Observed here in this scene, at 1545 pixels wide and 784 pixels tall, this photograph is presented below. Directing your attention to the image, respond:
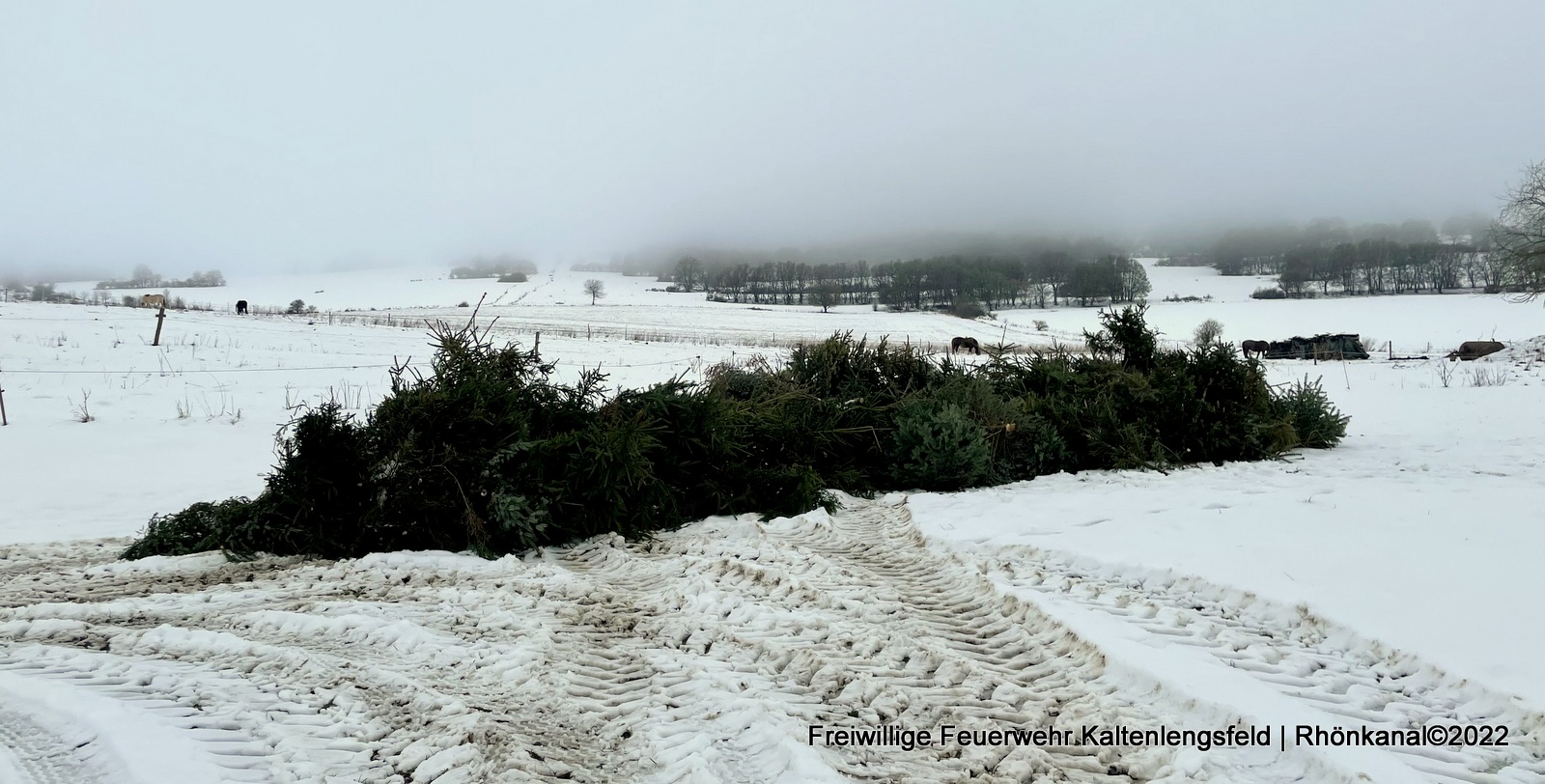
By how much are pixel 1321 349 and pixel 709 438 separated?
1319 inches

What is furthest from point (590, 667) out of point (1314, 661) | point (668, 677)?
point (1314, 661)

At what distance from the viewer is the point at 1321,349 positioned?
32.3 meters

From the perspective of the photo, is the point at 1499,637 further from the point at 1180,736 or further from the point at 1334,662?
the point at 1180,736

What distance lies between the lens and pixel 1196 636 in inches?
159

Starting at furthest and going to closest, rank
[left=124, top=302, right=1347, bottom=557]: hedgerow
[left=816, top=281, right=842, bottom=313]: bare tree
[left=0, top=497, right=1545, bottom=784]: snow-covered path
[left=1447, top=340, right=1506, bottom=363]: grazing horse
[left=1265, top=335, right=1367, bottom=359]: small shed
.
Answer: [left=816, top=281, right=842, bottom=313]: bare tree < [left=1265, top=335, right=1367, bottom=359]: small shed < [left=1447, top=340, right=1506, bottom=363]: grazing horse < [left=124, top=302, right=1347, bottom=557]: hedgerow < [left=0, top=497, right=1545, bottom=784]: snow-covered path

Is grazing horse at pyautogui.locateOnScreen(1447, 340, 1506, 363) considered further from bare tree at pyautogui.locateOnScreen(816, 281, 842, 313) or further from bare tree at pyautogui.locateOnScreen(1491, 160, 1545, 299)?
bare tree at pyautogui.locateOnScreen(816, 281, 842, 313)

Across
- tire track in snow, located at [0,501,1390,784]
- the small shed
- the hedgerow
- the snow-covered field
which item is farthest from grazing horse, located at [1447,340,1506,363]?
tire track in snow, located at [0,501,1390,784]

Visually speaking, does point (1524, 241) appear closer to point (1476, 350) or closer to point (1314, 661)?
point (1476, 350)

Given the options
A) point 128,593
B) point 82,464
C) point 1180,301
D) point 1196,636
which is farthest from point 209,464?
point 1180,301

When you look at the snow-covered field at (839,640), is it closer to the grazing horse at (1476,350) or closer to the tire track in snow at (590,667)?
the tire track in snow at (590,667)

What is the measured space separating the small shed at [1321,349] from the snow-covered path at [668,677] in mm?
32731

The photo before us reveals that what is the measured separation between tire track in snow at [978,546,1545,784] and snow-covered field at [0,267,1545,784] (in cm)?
2

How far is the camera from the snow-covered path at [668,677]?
284 centimetres

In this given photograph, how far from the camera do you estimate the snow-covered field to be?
2.89 m
